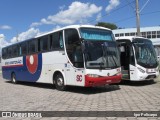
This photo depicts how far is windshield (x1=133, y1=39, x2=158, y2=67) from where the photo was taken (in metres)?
16.8

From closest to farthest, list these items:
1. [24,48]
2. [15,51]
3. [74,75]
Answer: [74,75]
[24,48]
[15,51]

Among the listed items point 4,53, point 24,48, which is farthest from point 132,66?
point 4,53

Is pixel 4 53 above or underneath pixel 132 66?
above

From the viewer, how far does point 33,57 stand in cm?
1897

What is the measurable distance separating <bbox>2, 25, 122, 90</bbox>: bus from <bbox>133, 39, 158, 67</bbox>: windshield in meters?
2.37

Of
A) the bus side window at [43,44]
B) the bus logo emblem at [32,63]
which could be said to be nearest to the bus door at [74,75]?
the bus side window at [43,44]

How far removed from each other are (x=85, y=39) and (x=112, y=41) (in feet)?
5.88

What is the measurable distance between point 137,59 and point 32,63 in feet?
22.0

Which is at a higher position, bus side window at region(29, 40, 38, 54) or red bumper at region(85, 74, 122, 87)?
bus side window at region(29, 40, 38, 54)

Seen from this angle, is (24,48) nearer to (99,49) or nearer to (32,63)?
(32,63)

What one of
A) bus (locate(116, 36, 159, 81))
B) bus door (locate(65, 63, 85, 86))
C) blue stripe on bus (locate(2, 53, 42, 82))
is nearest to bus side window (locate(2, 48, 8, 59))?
blue stripe on bus (locate(2, 53, 42, 82))

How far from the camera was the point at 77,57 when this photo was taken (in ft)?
46.1

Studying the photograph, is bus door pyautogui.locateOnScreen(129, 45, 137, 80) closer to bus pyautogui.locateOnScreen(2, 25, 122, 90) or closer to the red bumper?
bus pyautogui.locateOnScreen(2, 25, 122, 90)

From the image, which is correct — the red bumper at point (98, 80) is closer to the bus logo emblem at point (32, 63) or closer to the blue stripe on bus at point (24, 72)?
the blue stripe on bus at point (24, 72)
